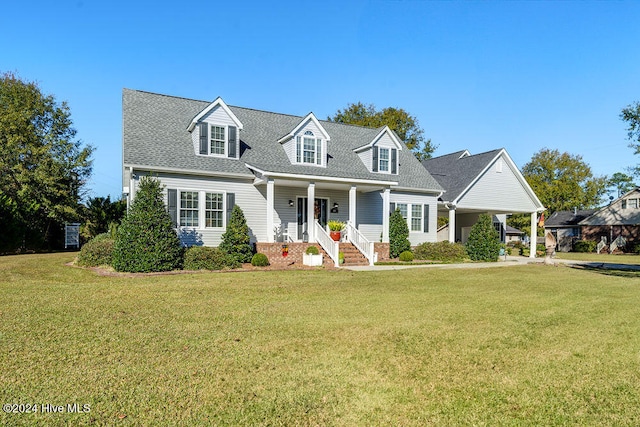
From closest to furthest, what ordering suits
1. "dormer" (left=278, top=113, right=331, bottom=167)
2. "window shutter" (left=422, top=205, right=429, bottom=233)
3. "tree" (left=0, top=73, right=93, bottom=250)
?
"dormer" (left=278, top=113, right=331, bottom=167)
"window shutter" (left=422, top=205, right=429, bottom=233)
"tree" (left=0, top=73, right=93, bottom=250)

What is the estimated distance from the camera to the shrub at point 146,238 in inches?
526

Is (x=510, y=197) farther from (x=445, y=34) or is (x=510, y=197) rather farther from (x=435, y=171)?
(x=445, y=34)

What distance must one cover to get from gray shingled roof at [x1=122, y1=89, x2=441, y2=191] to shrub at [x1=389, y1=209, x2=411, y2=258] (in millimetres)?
2212

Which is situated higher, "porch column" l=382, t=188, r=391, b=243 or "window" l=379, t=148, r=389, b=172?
"window" l=379, t=148, r=389, b=172

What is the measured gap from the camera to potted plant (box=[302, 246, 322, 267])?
655 inches

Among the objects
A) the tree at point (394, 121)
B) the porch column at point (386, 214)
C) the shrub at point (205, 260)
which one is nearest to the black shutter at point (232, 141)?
the shrub at point (205, 260)

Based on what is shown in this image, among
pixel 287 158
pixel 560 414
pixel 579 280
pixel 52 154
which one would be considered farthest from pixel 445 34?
pixel 52 154

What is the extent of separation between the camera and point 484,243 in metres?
21.4

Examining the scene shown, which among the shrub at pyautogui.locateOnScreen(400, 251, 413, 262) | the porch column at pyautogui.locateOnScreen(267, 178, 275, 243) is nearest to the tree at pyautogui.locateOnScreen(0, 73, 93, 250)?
the porch column at pyautogui.locateOnScreen(267, 178, 275, 243)

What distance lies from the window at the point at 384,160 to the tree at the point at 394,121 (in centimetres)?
1754

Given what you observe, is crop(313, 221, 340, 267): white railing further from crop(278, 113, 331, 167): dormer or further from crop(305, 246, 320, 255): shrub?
crop(278, 113, 331, 167): dormer

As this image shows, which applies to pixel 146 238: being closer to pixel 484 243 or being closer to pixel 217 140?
pixel 217 140

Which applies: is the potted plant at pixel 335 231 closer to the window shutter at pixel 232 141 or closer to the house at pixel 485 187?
the window shutter at pixel 232 141

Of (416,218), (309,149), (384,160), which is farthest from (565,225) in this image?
(309,149)
